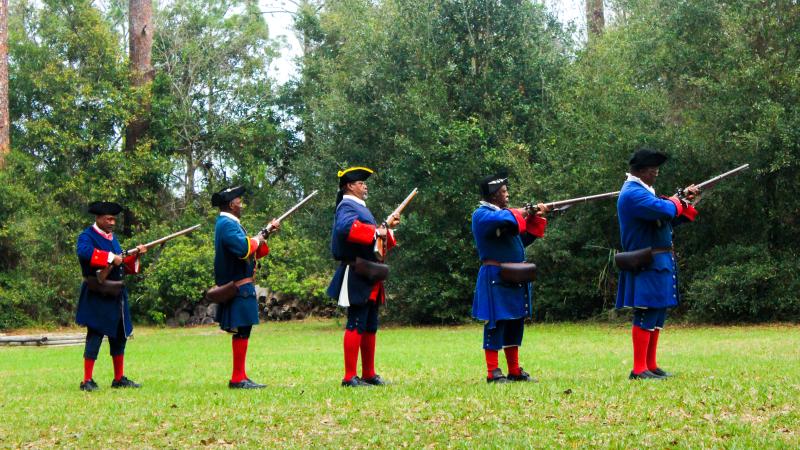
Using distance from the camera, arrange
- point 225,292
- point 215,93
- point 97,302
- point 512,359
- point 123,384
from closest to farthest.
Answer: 1. point 512,359
2. point 225,292
3. point 97,302
4. point 123,384
5. point 215,93

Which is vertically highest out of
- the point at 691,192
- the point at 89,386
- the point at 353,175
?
the point at 353,175

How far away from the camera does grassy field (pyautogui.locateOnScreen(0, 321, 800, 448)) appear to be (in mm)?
7586

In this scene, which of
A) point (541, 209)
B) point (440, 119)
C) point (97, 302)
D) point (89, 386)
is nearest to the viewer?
point (541, 209)

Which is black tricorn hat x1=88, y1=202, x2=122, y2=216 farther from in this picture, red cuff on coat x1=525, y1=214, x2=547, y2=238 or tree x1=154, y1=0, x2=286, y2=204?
tree x1=154, y1=0, x2=286, y2=204

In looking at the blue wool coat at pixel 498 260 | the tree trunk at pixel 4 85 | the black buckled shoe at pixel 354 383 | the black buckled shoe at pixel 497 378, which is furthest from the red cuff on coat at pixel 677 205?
the tree trunk at pixel 4 85

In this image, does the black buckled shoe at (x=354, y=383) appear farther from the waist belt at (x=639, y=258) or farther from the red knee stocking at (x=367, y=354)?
the waist belt at (x=639, y=258)

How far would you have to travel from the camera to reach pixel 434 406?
888 centimetres

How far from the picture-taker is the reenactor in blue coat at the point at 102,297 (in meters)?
11.9

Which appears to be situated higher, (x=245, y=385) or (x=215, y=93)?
(x=215, y=93)

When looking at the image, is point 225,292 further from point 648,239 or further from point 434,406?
point 648,239

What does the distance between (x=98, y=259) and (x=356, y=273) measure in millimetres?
3208

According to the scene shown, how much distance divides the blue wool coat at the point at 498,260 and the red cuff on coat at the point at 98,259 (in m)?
4.39

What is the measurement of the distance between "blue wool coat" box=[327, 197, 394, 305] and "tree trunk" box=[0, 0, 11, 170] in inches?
892

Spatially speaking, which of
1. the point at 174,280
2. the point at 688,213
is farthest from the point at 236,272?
the point at 174,280
